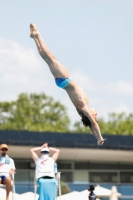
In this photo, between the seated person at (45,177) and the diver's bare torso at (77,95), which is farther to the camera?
the seated person at (45,177)

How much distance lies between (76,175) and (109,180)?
1.25 meters

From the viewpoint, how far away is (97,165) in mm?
30953

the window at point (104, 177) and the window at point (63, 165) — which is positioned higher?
the window at point (63, 165)

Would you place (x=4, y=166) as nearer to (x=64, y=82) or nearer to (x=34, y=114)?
(x=64, y=82)

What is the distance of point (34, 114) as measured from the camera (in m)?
86.0

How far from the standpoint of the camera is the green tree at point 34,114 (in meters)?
83.2

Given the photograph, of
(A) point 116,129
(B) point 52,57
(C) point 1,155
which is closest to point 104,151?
(C) point 1,155

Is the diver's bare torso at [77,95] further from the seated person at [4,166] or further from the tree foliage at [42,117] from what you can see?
the tree foliage at [42,117]

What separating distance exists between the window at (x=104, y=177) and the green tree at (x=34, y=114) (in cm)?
5327

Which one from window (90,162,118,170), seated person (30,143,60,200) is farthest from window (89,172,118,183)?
seated person (30,143,60,200)

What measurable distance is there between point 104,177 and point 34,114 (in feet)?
192

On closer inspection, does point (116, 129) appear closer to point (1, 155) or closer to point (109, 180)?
point (109, 180)

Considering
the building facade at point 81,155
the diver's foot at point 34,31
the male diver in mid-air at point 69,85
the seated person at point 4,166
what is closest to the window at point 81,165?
the building facade at point 81,155

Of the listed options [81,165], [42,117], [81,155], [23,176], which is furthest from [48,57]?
[42,117]
